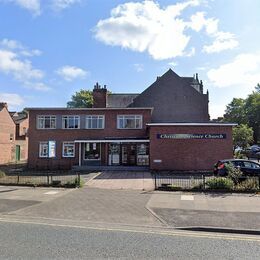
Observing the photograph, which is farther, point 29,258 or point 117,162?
point 117,162

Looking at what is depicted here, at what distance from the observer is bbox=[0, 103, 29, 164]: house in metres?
45.0

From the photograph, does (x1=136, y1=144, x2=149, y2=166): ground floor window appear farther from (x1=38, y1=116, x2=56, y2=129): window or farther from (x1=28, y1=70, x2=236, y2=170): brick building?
(x1=38, y1=116, x2=56, y2=129): window

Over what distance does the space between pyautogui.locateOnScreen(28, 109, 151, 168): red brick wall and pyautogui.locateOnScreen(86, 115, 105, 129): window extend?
31 cm

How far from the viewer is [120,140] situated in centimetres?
3338

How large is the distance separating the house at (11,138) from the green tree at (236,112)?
5384 cm

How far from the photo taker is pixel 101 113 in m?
35.9

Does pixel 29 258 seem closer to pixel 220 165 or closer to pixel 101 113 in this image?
pixel 220 165

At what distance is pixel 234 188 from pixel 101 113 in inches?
814

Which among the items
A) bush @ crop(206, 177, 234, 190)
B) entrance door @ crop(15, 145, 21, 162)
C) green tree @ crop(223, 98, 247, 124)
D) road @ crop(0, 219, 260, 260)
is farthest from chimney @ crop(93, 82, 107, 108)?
green tree @ crop(223, 98, 247, 124)

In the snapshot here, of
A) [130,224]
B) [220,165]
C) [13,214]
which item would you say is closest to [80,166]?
[220,165]

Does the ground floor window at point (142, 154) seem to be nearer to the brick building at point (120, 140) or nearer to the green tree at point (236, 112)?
the brick building at point (120, 140)

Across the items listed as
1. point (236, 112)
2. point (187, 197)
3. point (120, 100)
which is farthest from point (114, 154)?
point (236, 112)

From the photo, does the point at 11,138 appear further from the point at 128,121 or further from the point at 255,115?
the point at 255,115

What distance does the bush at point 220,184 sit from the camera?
57.4 feet
